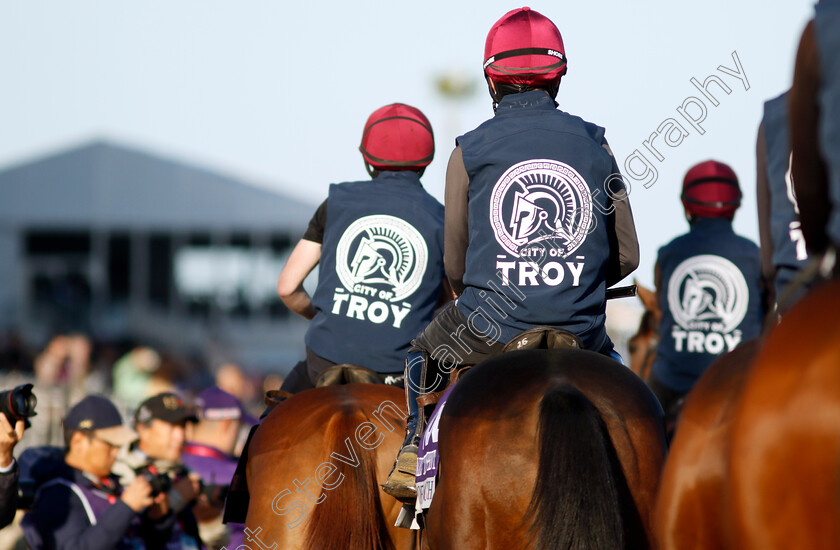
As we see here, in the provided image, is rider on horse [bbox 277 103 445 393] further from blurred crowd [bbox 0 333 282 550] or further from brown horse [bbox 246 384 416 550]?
blurred crowd [bbox 0 333 282 550]

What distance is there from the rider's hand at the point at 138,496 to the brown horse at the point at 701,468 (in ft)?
11.5

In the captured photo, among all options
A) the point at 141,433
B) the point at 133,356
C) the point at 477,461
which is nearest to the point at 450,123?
the point at 133,356

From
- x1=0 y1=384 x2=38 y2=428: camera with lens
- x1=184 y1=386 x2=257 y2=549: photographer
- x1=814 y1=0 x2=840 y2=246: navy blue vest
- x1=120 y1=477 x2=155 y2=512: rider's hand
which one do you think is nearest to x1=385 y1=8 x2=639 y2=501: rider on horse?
x1=814 y1=0 x2=840 y2=246: navy blue vest

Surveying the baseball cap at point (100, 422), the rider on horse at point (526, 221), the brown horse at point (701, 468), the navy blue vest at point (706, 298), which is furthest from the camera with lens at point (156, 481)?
the brown horse at point (701, 468)

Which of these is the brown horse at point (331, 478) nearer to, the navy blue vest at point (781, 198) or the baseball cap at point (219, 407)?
the navy blue vest at point (781, 198)

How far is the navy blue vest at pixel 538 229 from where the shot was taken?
3766 mm

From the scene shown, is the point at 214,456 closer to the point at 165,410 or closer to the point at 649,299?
the point at 165,410

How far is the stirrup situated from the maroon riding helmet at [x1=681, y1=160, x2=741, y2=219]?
3661 millimetres

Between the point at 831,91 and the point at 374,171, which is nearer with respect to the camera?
the point at 831,91

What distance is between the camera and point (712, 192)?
22.4ft

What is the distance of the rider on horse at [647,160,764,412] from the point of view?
658cm

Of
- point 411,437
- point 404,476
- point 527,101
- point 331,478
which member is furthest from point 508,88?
point 331,478

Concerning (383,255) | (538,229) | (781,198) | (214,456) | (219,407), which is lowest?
(214,456)

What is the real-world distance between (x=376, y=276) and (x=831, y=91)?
3.14 meters
